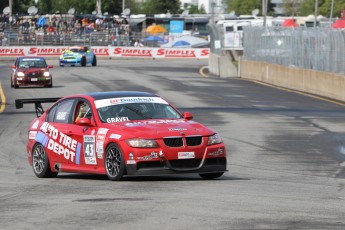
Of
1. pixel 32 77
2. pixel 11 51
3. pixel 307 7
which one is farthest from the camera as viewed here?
pixel 307 7

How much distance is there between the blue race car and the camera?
2685 inches

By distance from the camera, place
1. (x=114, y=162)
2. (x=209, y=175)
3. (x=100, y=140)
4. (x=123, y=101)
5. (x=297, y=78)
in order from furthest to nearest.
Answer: (x=297, y=78), (x=123, y=101), (x=209, y=175), (x=100, y=140), (x=114, y=162)

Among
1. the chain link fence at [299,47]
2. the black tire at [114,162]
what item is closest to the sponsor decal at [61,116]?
the black tire at [114,162]

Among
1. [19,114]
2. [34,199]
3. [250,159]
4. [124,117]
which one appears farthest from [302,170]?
[19,114]

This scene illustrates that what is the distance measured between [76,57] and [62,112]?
53.5 m

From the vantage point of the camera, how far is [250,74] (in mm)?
53375

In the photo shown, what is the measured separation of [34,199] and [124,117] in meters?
3.08

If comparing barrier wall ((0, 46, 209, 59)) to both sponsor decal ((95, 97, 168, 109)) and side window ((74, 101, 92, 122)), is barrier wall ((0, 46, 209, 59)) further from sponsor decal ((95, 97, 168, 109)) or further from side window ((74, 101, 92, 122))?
sponsor decal ((95, 97, 168, 109))

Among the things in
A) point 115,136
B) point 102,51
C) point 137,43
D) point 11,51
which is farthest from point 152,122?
point 137,43

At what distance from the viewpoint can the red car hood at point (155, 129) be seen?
43.9 ft

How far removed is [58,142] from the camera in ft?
49.4

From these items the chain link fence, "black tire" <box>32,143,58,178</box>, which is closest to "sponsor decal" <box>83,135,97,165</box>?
Result: "black tire" <box>32,143,58,178</box>

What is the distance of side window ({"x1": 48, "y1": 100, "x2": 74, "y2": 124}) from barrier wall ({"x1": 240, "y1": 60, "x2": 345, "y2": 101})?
843 inches

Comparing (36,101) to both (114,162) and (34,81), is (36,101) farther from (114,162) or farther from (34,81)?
(34,81)
